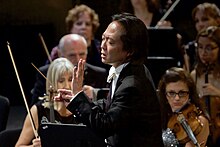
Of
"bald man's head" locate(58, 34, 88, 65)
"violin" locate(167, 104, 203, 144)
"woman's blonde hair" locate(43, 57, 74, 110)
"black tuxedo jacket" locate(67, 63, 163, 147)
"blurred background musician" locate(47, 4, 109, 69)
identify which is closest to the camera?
"black tuxedo jacket" locate(67, 63, 163, 147)

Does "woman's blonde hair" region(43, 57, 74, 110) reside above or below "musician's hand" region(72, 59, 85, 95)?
below

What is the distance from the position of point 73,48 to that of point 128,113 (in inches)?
80.7

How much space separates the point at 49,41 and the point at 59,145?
365cm

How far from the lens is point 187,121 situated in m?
3.36

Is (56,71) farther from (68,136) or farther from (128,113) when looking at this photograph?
(128,113)

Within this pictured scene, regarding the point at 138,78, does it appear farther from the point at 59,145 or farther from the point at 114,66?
the point at 59,145

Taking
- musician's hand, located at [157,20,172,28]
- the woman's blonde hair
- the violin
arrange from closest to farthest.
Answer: the violin
the woman's blonde hair
musician's hand, located at [157,20,172,28]

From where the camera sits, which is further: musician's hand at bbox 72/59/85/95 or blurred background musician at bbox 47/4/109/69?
blurred background musician at bbox 47/4/109/69

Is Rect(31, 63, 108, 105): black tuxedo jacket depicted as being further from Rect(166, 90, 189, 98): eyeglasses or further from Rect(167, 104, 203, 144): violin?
Rect(167, 104, 203, 144): violin

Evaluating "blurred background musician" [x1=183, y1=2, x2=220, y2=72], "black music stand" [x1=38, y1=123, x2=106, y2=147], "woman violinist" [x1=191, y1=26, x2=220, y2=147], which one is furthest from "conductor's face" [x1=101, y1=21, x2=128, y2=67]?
"blurred background musician" [x1=183, y1=2, x2=220, y2=72]

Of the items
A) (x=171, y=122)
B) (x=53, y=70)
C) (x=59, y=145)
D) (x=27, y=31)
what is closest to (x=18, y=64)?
(x=27, y=31)

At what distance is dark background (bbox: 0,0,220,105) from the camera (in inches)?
237

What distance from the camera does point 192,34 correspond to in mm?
6125

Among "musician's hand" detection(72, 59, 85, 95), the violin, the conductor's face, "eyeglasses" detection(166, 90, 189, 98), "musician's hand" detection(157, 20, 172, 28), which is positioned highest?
the conductor's face
